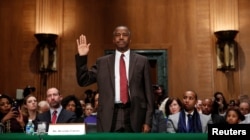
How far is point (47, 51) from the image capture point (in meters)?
9.21

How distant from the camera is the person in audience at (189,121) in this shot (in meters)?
5.07

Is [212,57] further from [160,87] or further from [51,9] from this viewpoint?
[51,9]

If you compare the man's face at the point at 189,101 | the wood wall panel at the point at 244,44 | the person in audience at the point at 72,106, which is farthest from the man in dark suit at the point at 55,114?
the wood wall panel at the point at 244,44

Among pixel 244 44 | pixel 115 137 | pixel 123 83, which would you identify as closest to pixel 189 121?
pixel 123 83

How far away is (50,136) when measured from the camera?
2.83 metres

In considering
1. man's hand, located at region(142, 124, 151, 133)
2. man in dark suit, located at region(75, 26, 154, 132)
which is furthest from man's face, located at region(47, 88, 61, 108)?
man's hand, located at region(142, 124, 151, 133)

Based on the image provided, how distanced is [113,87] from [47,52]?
18.4ft

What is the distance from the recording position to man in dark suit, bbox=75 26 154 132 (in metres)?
3.79

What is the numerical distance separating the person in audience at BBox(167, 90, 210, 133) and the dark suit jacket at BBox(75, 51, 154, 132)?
3.91ft

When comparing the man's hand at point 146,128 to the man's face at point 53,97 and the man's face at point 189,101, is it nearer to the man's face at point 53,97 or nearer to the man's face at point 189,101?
the man's face at point 189,101

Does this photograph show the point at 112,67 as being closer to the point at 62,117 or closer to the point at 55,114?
the point at 62,117

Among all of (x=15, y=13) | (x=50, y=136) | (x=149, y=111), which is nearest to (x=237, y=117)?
(x=149, y=111)

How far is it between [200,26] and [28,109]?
4.84 m

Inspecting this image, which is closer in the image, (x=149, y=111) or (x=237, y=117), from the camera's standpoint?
(x=149, y=111)
